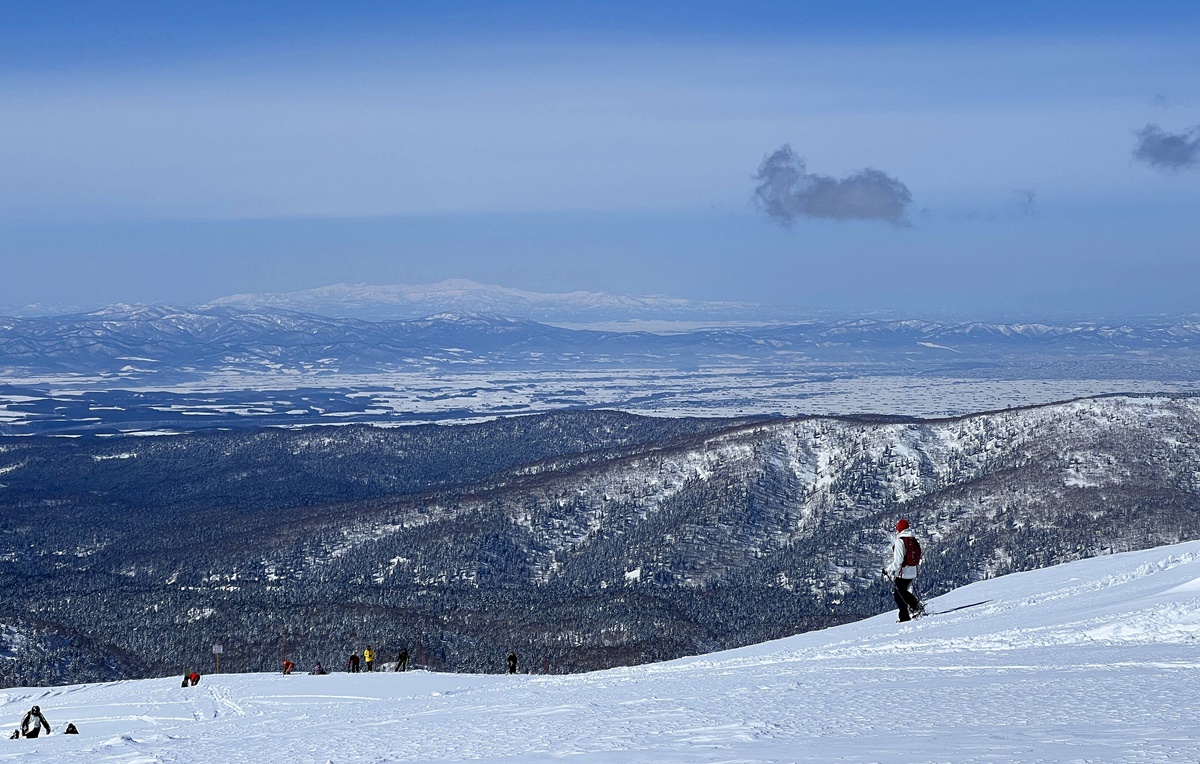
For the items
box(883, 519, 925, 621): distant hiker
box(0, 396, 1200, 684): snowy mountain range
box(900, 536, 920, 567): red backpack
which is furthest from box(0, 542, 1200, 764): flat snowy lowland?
box(0, 396, 1200, 684): snowy mountain range

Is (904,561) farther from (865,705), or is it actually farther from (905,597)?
(865,705)

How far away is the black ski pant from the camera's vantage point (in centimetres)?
3086

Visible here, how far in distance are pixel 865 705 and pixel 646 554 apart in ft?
494

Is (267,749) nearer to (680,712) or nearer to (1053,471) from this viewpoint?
(680,712)

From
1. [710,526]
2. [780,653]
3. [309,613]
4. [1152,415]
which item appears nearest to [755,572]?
[710,526]

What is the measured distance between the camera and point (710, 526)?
174 metres

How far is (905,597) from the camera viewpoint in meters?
31.7

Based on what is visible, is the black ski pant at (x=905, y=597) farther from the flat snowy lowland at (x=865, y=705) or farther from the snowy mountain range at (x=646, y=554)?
the snowy mountain range at (x=646, y=554)

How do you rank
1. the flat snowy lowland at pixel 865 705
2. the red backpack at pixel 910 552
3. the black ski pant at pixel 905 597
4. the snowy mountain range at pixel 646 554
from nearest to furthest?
the flat snowy lowland at pixel 865 705 → the red backpack at pixel 910 552 → the black ski pant at pixel 905 597 → the snowy mountain range at pixel 646 554

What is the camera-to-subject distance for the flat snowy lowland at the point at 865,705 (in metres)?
15.7

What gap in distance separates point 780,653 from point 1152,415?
18038cm

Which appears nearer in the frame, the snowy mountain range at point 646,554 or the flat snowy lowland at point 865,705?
the flat snowy lowland at point 865,705

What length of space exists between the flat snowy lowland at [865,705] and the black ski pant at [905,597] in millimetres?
670

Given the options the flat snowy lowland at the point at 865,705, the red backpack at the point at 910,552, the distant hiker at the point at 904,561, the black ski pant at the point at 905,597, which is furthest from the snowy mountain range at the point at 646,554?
the red backpack at the point at 910,552
